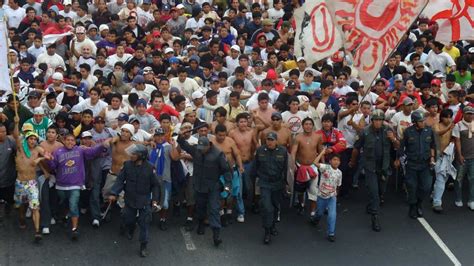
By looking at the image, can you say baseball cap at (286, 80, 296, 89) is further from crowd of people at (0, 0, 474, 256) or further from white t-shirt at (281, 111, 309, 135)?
white t-shirt at (281, 111, 309, 135)

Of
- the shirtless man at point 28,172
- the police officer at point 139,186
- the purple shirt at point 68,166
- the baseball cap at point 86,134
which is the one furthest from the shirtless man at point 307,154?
the shirtless man at point 28,172

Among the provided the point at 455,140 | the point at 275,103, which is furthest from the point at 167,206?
the point at 455,140

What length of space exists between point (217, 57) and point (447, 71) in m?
4.80

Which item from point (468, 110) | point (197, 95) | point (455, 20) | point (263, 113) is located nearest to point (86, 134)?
point (197, 95)

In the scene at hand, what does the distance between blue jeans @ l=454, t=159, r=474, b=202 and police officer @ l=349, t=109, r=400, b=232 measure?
4.24 ft

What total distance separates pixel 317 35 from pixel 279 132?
159 cm

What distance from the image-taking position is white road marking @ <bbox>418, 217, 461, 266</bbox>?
11098 mm

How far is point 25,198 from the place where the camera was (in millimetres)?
11344

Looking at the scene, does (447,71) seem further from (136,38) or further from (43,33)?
(43,33)

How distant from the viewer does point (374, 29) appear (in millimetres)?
9812

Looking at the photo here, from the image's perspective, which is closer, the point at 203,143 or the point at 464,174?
the point at 203,143

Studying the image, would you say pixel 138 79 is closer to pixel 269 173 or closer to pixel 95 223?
pixel 95 223

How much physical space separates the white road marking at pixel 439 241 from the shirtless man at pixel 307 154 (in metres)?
1.68

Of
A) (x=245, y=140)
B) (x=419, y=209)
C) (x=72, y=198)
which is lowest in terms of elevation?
(x=419, y=209)
